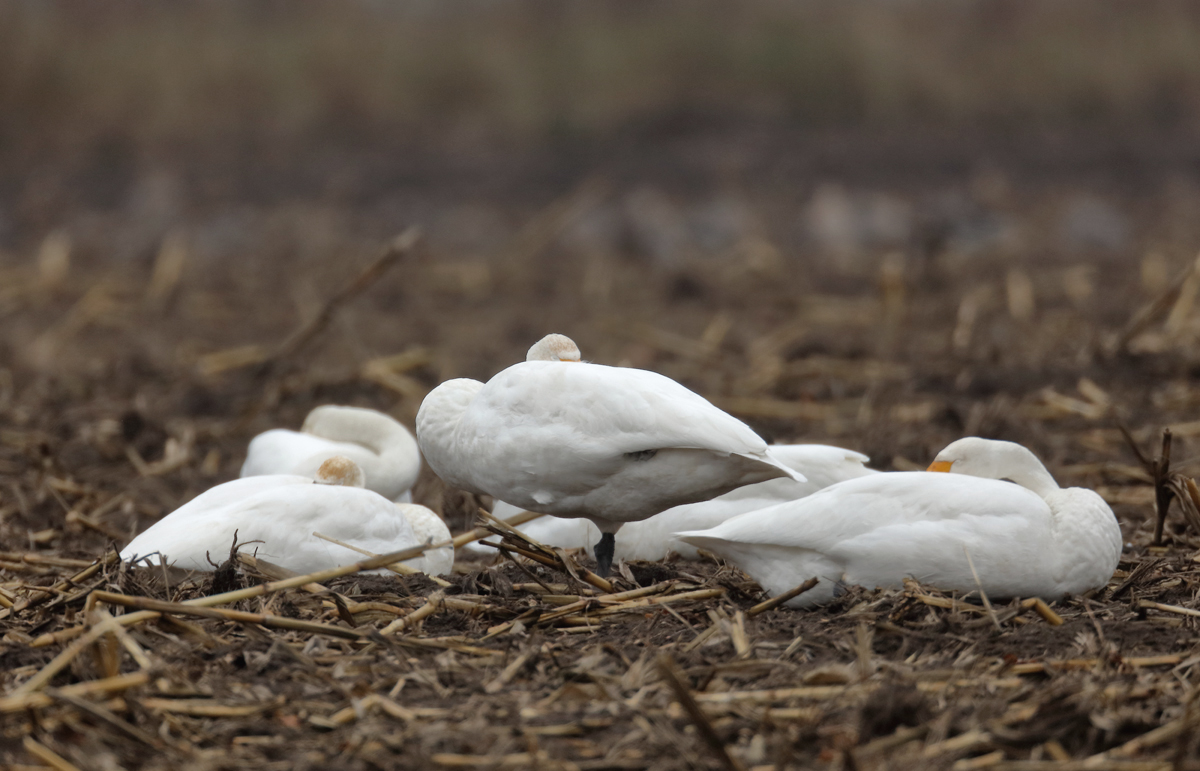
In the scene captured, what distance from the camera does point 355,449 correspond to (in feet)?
20.9

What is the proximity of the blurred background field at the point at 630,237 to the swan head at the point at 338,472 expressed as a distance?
91cm

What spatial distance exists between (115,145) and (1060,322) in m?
16.5

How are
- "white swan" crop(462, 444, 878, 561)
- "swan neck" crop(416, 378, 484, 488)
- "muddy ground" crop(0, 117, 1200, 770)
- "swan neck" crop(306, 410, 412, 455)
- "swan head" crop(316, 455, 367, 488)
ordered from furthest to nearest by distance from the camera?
"swan neck" crop(306, 410, 412, 455)
"swan head" crop(316, 455, 367, 488)
"white swan" crop(462, 444, 878, 561)
"swan neck" crop(416, 378, 484, 488)
"muddy ground" crop(0, 117, 1200, 770)

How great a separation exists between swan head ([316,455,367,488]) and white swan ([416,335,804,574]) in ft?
3.35

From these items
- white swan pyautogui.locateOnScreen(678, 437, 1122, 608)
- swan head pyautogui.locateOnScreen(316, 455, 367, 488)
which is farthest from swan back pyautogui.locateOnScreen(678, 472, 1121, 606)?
swan head pyautogui.locateOnScreen(316, 455, 367, 488)

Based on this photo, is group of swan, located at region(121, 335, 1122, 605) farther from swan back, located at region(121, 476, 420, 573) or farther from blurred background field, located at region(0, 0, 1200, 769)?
blurred background field, located at region(0, 0, 1200, 769)

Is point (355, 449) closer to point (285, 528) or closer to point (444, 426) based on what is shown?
point (285, 528)

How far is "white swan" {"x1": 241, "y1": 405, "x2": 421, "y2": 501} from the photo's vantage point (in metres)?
6.30

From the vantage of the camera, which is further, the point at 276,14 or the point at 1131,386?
the point at 276,14

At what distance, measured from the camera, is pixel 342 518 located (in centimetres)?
476

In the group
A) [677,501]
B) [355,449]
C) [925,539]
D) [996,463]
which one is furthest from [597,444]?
[355,449]

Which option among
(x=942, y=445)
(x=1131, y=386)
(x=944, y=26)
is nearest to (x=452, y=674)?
(x=942, y=445)

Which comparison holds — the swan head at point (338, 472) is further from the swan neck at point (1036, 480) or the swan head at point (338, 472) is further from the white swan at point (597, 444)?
the swan neck at point (1036, 480)

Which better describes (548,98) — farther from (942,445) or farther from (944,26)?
(942,445)
